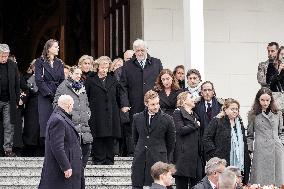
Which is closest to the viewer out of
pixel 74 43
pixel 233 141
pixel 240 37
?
pixel 233 141

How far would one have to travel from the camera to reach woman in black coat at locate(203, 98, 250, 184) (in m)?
12.5

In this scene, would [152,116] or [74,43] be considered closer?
[152,116]

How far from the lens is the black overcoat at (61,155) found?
1118 cm

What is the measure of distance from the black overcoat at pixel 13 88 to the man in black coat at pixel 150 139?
298cm

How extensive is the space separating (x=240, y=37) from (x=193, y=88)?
4808 mm

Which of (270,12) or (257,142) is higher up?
(270,12)

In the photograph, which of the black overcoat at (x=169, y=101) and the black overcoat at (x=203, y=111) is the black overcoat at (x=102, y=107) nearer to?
the black overcoat at (x=169, y=101)

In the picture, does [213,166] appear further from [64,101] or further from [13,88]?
[13,88]

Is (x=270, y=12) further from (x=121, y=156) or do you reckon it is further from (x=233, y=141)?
(x=233, y=141)

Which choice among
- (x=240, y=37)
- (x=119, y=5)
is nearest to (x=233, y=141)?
(x=240, y=37)

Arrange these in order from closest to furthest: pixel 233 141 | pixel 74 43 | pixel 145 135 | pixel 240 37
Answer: pixel 145 135 < pixel 233 141 < pixel 240 37 < pixel 74 43

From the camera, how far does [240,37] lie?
59.9 ft

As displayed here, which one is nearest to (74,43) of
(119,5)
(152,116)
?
(119,5)

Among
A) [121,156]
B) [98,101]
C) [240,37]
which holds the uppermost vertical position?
[240,37]
